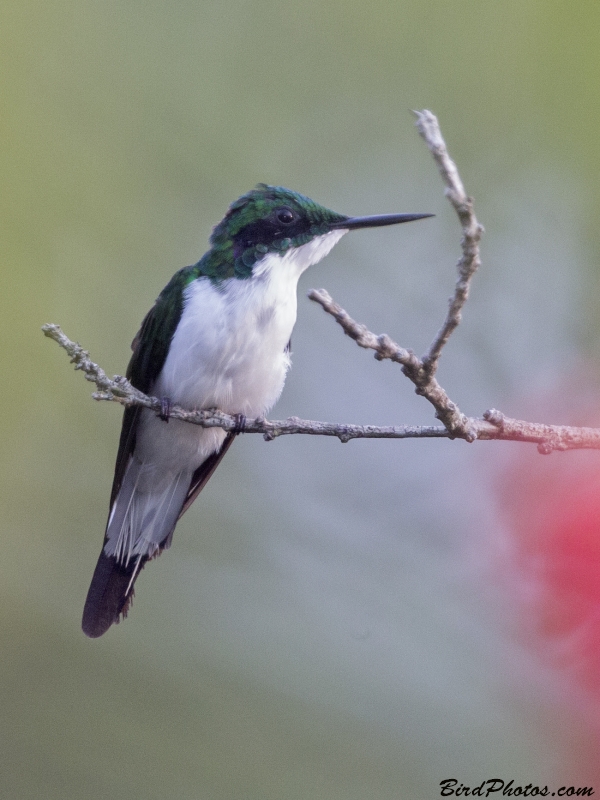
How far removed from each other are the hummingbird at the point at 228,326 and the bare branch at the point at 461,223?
17.8 inches

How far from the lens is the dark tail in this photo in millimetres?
1155

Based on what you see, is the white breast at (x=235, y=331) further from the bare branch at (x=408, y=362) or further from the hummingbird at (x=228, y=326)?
the bare branch at (x=408, y=362)

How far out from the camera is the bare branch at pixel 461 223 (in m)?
0.44

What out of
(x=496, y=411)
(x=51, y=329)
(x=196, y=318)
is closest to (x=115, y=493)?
(x=196, y=318)

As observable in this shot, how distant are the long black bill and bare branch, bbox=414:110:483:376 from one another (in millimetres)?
206

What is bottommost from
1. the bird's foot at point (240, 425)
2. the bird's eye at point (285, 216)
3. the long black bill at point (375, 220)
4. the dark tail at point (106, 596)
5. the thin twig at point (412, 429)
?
the dark tail at point (106, 596)

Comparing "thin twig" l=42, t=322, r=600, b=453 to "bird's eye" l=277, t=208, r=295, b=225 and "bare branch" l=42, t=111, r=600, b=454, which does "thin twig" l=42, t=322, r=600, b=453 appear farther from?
"bird's eye" l=277, t=208, r=295, b=225

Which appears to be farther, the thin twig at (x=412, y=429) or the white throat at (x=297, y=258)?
the white throat at (x=297, y=258)

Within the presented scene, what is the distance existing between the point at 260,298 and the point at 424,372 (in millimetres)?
490

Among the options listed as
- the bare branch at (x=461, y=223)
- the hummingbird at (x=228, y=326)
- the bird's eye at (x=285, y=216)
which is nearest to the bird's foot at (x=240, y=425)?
the hummingbird at (x=228, y=326)

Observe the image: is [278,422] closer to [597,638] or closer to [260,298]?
[260,298]

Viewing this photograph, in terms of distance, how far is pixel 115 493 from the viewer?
1.25m

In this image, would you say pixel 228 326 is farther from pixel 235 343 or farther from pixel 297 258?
pixel 297 258

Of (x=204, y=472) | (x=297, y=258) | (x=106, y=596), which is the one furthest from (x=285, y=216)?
(x=106, y=596)
